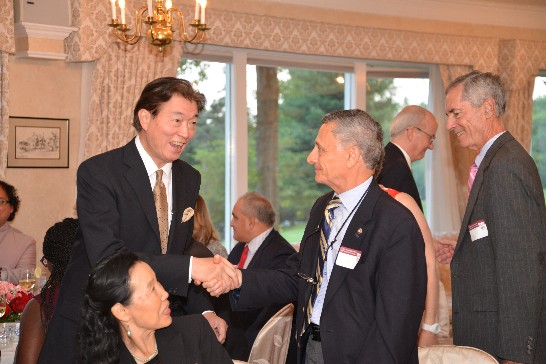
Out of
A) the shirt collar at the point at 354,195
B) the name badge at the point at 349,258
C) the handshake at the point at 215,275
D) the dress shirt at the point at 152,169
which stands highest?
the dress shirt at the point at 152,169

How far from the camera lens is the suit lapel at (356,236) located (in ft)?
9.02

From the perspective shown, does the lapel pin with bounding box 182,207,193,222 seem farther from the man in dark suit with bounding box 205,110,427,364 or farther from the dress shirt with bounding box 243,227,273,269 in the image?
the dress shirt with bounding box 243,227,273,269

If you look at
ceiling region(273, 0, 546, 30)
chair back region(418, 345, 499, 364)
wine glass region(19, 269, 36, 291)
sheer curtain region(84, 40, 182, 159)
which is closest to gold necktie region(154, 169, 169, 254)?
chair back region(418, 345, 499, 364)

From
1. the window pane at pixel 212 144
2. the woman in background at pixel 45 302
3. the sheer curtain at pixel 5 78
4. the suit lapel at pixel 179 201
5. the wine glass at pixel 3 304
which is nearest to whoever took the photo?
the suit lapel at pixel 179 201

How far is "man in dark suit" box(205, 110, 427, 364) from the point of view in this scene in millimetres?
2688

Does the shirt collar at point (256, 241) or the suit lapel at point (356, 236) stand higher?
the suit lapel at point (356, 236)

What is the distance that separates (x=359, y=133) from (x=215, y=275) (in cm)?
83

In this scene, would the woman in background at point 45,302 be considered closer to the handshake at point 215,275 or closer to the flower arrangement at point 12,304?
the flower arrangement at point 12,304

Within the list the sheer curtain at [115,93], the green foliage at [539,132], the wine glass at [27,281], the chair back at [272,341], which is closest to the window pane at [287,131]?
the sheer curtain at [115,93]

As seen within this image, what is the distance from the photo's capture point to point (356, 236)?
276 cm

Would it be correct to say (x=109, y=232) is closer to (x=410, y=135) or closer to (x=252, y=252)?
(x=410, y=135)

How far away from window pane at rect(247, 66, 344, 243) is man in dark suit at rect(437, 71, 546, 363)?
16.2 feet

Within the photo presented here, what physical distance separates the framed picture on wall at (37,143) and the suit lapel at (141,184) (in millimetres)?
3965

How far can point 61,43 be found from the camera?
6.77 metres
